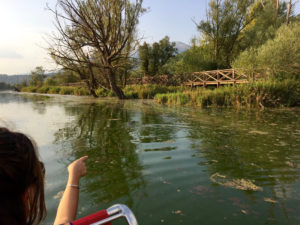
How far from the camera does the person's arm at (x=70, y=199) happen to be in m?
0.98

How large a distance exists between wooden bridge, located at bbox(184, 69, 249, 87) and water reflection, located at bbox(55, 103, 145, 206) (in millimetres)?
11243

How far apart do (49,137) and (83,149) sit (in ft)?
4.44

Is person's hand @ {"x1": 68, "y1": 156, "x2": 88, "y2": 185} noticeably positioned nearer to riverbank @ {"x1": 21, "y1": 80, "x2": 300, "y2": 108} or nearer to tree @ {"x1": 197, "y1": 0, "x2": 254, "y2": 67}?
riverbank @ {"x1": 21, "y1": 80, "x2": 300, "y2": 108}

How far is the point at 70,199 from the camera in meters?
1.05

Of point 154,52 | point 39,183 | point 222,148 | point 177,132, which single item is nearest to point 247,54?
point 177,132

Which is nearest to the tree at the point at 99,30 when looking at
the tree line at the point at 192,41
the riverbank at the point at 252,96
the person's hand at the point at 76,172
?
the tree line at the point at 192,41

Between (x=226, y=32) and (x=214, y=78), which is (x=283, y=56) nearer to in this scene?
(x=214, y=78)

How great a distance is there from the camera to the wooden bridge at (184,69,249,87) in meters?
14.8

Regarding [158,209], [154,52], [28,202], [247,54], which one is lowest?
[158,209]

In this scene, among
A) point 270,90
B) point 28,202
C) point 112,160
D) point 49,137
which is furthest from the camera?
point 270,90

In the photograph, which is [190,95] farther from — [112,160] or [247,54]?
[112,160]

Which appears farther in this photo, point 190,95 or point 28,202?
point 190,95

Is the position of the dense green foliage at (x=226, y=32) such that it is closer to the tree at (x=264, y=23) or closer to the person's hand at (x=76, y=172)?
the tree at (x=264, y=23)

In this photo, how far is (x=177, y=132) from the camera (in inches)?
199
